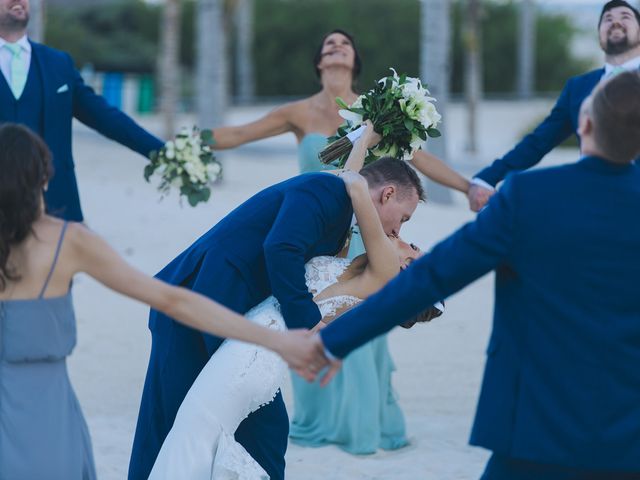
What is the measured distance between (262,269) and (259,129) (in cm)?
272

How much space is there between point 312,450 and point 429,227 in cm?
798

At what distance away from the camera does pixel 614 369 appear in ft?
11.2

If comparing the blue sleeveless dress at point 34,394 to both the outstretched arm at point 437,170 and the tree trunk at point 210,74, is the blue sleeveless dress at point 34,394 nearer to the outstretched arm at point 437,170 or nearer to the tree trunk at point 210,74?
the outstretched arm at point 437,170

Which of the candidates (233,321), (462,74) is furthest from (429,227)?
(462,74)

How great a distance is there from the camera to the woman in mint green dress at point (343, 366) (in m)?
6.77

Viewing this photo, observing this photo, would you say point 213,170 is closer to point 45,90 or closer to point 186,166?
point 186,166

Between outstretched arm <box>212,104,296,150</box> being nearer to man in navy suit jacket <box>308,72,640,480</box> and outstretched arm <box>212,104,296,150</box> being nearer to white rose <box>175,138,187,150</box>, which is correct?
white rose <box>175,138,187,150</box>

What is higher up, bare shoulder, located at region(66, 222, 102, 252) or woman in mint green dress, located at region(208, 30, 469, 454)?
bare shoulder, located at region(66, 222, 102, 252)

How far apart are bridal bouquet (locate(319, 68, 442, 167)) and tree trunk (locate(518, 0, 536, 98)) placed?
90.7ft

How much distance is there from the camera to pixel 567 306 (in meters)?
3.41

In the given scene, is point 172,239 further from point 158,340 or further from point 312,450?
point 158,340

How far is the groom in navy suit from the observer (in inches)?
181

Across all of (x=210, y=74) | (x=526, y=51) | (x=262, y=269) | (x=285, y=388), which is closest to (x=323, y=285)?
(x=262, y=269)

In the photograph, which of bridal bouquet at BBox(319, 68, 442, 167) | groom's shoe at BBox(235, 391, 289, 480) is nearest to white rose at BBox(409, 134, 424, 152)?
bridal bouquet at BBox(319, 68, 442, 167)
